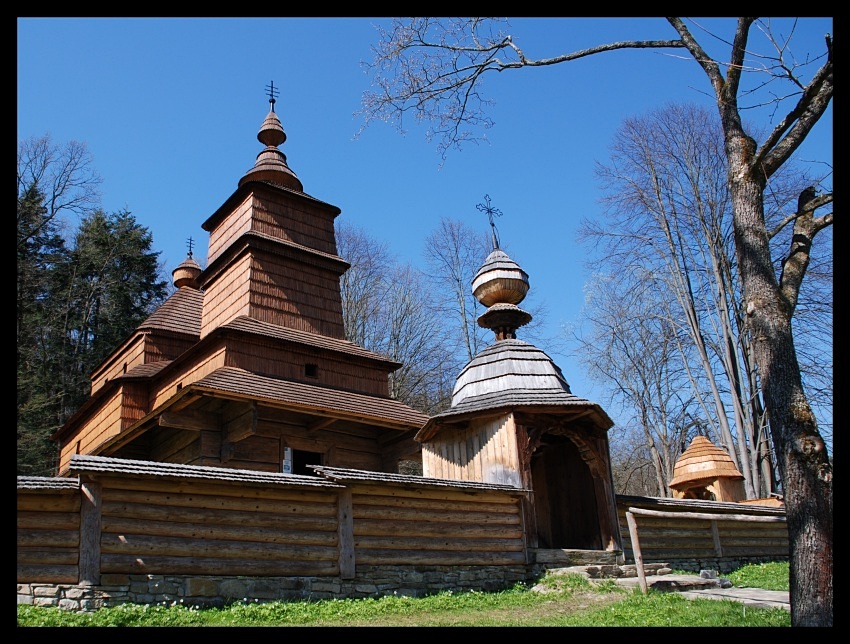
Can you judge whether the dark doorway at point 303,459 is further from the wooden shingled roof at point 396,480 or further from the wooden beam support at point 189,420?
the wooden shingled roof at point 396,480

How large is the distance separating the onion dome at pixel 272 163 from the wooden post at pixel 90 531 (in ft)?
46.2

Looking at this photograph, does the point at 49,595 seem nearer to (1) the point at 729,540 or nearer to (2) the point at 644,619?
(2) the point at 644,619

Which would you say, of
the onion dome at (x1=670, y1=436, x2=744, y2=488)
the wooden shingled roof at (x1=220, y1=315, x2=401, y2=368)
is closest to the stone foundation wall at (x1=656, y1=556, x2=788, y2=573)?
the onion dome at (x1=670, y1=436, x2=744, y2=488)

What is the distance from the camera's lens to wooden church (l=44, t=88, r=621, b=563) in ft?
44.4

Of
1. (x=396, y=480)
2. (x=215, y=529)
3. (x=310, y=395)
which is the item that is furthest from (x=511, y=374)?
(x=215, y=529)

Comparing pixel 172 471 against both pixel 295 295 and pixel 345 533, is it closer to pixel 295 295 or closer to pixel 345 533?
pixel 345 533

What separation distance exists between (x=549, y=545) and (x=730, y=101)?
10549 millimetres

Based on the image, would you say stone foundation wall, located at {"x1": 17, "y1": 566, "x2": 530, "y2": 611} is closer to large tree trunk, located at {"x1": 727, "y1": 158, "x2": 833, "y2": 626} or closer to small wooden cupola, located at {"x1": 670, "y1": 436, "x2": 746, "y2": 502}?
large tree trunk, located at {"x1": 727, "y1": 158, "x2": 833, "y2": 626}

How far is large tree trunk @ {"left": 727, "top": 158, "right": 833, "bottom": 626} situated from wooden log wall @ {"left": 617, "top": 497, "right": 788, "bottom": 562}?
7.70 metres

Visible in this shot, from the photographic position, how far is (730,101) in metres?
7.25

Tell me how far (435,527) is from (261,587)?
3210 millimetres

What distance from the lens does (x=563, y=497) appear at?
51.1ft

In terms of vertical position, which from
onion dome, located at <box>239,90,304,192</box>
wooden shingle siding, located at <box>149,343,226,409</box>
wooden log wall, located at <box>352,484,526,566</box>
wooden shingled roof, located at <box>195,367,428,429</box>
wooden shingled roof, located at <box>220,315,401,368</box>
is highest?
onion dome, located at <box>239,90,304,192</box>
